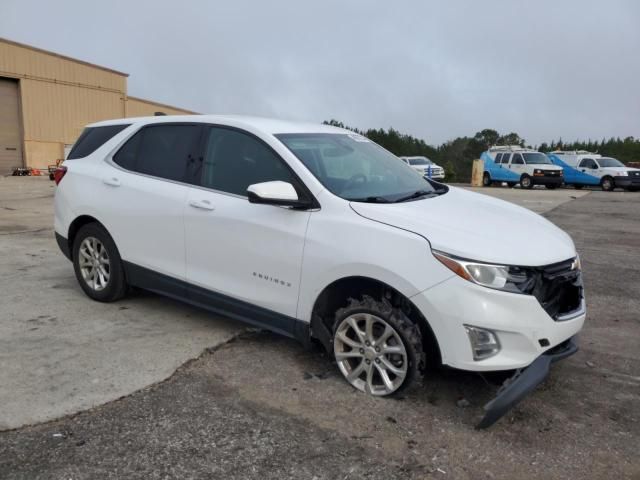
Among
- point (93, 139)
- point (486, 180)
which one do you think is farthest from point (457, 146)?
point (93, 139)

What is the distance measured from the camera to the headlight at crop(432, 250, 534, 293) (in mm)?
3010

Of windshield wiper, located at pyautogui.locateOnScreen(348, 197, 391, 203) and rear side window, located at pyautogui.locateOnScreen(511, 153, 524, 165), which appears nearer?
windshield wiper, located at pyautogui.locateOnScreen(348, 197, 391, 203)

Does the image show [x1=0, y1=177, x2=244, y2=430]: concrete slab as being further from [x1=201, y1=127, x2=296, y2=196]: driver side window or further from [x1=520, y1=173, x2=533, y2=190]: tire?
[x1=520, y1=173, x2=533, y2=190]: tire

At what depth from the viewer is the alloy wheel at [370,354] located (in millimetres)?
3322

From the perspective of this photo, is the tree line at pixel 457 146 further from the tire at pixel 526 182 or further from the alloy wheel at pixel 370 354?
the alloy wheel at pixel 370 354

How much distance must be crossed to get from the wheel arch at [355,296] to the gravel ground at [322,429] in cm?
29

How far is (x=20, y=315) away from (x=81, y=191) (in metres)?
1.20

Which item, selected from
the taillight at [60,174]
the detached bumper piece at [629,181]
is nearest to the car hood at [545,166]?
the detached bumper piece at [629,181]

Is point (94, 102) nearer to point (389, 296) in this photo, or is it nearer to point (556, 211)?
point (556, 211)

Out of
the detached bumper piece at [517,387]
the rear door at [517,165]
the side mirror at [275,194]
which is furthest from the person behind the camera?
the rear door at [517,165]

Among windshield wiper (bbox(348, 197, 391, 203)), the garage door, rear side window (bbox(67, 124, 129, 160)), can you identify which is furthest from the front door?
the garage door

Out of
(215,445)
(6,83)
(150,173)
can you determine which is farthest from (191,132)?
(6,83)

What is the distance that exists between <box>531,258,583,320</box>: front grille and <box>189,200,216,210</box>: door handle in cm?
228

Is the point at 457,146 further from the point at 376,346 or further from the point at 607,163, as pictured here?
the point at 376,346
